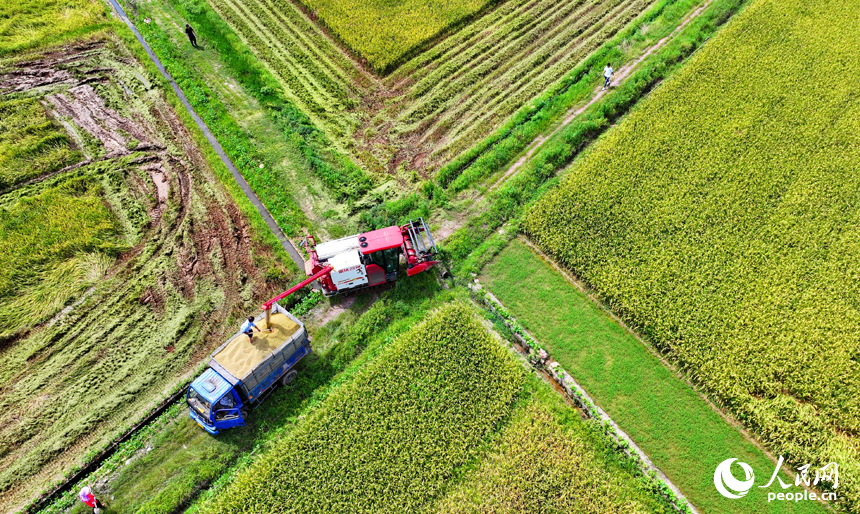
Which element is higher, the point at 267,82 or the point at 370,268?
the point at 267,82

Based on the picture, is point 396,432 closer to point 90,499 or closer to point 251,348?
point 251,348

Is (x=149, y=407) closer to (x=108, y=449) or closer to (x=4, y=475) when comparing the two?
(x=108, y=449)

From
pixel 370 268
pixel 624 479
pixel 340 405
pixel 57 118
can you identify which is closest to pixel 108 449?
pixel 340 405

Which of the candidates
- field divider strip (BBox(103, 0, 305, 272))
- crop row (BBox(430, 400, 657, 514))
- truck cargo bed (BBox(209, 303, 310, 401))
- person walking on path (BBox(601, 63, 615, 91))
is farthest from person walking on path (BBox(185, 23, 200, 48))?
crop row (BBox(430, 400, 657, 514))

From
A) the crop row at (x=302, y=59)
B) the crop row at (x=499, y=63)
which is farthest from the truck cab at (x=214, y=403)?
the crop row at (x=499, y=63)

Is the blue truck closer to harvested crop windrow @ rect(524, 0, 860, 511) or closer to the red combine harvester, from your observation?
the red combine harvester

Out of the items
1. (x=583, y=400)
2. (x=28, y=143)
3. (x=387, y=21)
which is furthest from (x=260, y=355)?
(x=387, y=21)
